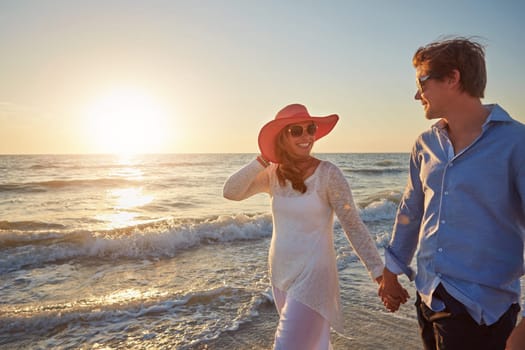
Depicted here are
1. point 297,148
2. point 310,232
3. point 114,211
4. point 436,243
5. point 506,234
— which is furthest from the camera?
point 114,211

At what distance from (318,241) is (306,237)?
9 centimetres

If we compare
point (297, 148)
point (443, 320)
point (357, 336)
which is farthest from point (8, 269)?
point (443, 320)

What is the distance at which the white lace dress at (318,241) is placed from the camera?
285 centimetres

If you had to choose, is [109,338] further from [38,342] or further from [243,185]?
[243,185]

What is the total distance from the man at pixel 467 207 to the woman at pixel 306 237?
640 mm

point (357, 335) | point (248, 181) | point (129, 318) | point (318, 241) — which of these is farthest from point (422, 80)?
point (129, 318)

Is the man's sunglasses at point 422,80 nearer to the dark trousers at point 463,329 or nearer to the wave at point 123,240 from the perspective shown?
the dark trousers at point 463,329

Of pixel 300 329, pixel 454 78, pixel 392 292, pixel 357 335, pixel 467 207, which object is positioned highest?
pixel 454 78

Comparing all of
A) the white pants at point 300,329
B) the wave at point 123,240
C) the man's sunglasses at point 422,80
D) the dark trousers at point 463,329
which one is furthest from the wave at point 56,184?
the dark trousers at point 463,329

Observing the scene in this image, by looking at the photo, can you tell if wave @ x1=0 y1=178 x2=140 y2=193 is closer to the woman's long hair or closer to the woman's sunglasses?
the woman's long hair

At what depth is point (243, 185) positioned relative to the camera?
331 centimetres

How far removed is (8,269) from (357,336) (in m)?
7.77

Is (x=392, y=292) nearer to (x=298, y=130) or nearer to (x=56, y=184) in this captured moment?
(x=298, y=130)

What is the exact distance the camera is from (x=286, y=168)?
10.2ft
